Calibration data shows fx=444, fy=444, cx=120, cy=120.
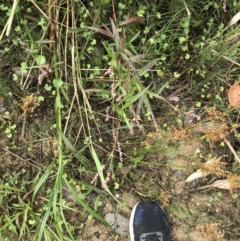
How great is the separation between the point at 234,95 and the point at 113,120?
662 millimetres

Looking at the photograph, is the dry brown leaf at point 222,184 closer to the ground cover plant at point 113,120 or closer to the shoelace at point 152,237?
the ground cover plant at point 113,120

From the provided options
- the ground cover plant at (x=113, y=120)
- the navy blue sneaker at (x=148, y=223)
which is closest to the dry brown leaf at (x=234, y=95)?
the ground cover plant at (x=113, y=120)

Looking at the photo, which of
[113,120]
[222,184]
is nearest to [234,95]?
[222,184]

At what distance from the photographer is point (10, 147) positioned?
233 centimetres

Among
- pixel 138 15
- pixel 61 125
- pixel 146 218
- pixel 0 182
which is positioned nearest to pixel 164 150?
pixel 146 218

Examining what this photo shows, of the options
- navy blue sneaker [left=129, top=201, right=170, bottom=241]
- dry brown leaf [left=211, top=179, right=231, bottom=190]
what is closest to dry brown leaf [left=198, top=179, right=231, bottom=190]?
dry brown leaf [left=211, top=179, right=231, bottom=190]

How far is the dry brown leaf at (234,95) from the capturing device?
7.78 ft

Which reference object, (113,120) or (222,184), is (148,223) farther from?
(113,120)

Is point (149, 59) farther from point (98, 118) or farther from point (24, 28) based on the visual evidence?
point (24, 28)

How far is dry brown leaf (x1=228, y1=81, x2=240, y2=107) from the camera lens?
2371mm

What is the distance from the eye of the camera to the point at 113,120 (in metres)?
2.31

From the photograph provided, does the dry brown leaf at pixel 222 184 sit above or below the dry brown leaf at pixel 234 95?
below

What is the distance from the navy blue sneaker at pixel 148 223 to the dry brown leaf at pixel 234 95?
2.25ft

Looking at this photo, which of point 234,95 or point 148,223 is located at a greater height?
point 234,95
